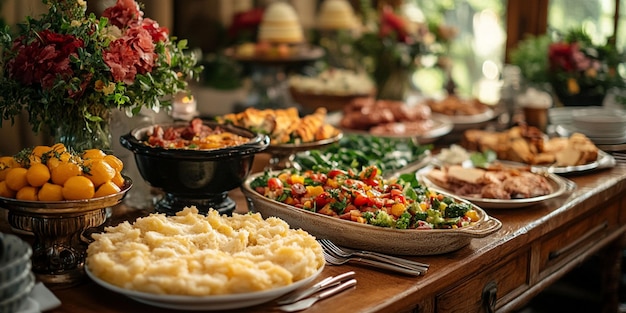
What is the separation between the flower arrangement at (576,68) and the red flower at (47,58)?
2.78m

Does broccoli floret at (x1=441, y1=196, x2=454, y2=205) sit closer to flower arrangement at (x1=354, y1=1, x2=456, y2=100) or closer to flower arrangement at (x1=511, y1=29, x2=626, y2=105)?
flower arrangement at (x1=511, y1=29, x2=626, y2=105)

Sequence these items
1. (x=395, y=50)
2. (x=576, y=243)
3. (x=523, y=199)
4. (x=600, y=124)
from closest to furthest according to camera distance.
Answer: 1. (x=523, y=199)
2. (x=576, y=243)
3. (x=600, y=124)
4. (x=395, y=50)

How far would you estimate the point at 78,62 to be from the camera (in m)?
2.07

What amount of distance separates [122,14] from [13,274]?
1.00 m

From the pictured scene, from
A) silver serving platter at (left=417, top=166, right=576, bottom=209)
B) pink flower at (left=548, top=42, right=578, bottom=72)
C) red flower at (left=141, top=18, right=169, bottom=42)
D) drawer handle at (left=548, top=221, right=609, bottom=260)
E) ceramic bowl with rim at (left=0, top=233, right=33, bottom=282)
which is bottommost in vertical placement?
drawer handle at (left=548, top=221, right=609, bottom=260)

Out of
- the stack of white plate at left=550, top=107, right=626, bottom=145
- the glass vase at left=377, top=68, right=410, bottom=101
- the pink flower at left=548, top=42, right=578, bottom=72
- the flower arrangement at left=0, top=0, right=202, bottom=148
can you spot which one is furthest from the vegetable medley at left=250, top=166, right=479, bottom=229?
the glass vase at left=377, top=68, right=410, bottom=101

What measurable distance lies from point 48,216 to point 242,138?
2.55 ft

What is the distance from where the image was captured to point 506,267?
2387mm

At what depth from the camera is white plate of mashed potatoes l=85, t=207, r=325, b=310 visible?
166cm

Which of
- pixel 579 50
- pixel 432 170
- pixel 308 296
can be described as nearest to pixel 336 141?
pixel 432 170

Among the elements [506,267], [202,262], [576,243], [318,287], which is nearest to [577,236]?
[576,243]

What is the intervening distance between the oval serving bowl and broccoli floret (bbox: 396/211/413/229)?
23mm

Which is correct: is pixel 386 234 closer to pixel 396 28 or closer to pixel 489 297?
pixel 489 297

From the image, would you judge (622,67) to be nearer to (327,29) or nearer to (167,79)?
(327,29)
